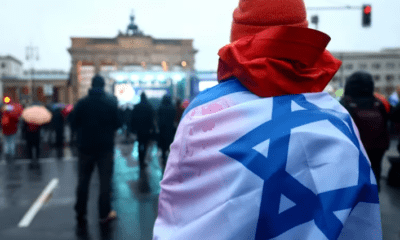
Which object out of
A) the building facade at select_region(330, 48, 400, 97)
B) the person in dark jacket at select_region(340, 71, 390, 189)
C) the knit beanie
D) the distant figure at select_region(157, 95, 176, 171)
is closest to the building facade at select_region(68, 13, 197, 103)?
the distant figure at select_region(157, 95, 176, 171)

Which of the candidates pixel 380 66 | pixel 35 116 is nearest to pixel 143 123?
pixel 35 116

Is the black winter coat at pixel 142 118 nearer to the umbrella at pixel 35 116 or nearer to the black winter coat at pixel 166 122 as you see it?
the black winter coat at pixel 166 122

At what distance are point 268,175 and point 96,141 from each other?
476cm

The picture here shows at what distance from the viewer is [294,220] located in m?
1.08

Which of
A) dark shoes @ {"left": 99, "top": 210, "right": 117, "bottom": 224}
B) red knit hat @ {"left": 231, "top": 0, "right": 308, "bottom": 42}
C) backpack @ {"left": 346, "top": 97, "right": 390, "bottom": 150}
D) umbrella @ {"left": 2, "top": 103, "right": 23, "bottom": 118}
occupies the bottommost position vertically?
dark shoes @ {"left": 99, "top": 210, "right": 117, "bottom": 224}

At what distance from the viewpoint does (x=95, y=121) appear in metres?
5.60

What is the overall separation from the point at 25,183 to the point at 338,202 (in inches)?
334

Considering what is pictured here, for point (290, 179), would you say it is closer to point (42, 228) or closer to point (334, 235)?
point (334, 235)

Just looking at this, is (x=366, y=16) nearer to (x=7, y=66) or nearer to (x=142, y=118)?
(x=142, y=118)

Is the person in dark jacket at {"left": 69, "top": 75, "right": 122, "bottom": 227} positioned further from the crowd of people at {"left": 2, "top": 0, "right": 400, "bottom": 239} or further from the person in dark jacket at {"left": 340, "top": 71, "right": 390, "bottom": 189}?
the crowd of people at {"left": 2, "top": 0, "right": 400, "bottom": 239}

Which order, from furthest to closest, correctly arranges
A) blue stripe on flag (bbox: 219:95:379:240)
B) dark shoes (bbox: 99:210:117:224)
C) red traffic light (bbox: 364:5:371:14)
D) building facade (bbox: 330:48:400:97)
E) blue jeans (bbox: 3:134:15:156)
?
building facade (bbox: 330:48:400:97), red traffic light (bbox: 364:5:371:14), blue jeans (bbox: 3:134:15:156), dark shoes (bbox: 99:210:117:224), blue stripe on flag (bbox: 219:95:379:240)

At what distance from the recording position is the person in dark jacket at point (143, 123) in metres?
10.4

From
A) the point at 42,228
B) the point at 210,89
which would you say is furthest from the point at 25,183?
the point at 210,89

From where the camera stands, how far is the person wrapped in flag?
108 centimetres
